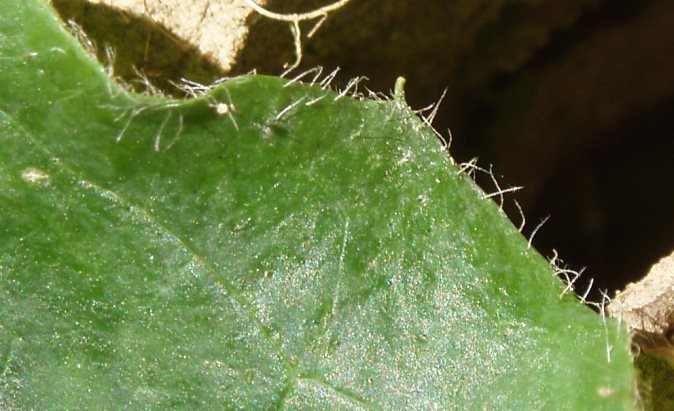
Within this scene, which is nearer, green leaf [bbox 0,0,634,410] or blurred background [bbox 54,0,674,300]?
green leaf [bbox 0,0,634,410]

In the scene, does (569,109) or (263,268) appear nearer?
(263,268)

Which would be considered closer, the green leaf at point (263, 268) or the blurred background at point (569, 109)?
the green leaf at point (263, 268)

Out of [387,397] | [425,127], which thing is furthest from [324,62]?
[387,397]

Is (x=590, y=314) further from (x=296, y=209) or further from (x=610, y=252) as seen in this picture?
(x=610, y=252)
